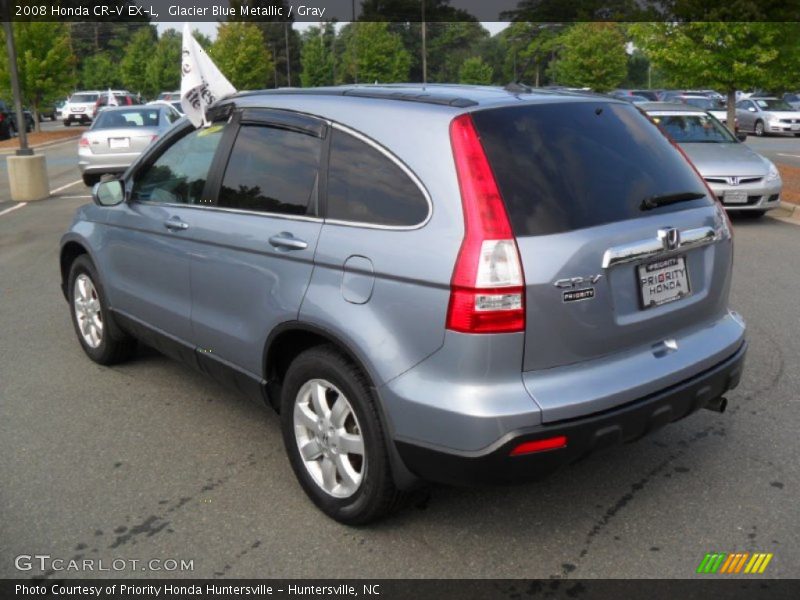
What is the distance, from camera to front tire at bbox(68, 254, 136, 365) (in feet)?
17.6

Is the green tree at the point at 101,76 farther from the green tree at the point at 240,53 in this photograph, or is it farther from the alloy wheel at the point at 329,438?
the alloy wheel at the point at 329,438

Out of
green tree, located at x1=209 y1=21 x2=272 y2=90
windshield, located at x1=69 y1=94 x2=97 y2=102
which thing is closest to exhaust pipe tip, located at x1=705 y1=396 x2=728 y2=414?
windshield, located at x1=69 y1=94 x2=97 y2=102

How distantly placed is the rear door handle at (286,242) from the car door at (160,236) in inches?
32.1

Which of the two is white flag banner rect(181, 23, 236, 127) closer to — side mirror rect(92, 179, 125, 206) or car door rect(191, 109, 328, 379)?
car door rect(191, 109, 328, 379)

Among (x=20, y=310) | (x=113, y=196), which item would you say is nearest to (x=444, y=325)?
(x=113, y=196)

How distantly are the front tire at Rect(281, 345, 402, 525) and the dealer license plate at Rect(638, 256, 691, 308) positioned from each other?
1.14m

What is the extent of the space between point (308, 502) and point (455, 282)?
1370 mm

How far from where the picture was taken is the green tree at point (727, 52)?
16.1m

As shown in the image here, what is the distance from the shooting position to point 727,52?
16.5 metres

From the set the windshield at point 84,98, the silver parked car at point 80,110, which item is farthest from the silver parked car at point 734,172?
the windshield at point 84,98

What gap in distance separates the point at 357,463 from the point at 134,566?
37.2 inches

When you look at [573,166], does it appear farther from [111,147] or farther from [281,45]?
[281,45]

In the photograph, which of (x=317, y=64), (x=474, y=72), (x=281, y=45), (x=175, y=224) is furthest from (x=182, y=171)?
(x=281, y=45)
